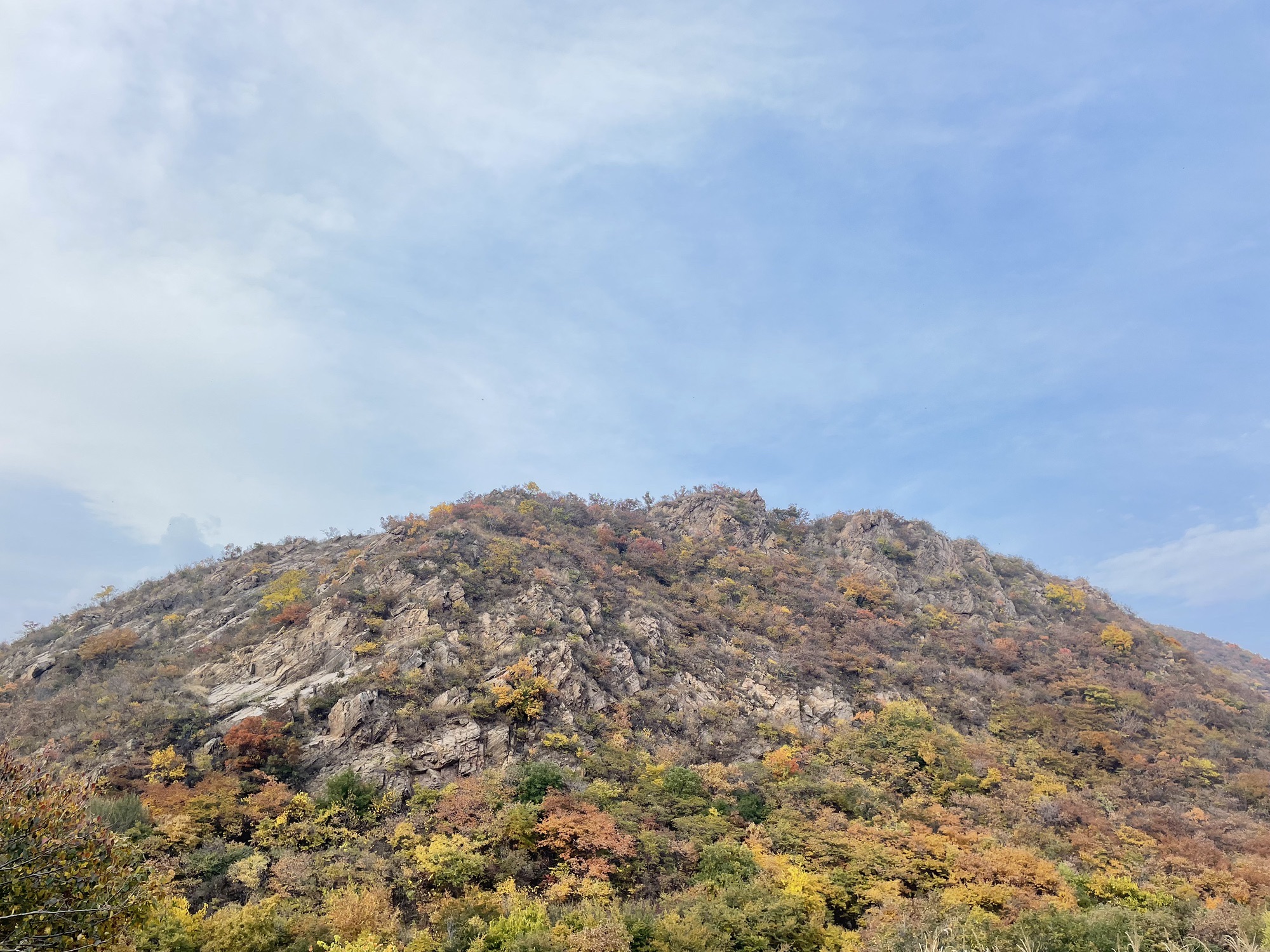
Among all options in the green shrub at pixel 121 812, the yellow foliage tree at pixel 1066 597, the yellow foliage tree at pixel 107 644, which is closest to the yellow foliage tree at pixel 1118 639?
the yellow foliage tree at pixel 1066 597

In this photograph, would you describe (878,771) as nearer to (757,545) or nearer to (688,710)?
(688,710)

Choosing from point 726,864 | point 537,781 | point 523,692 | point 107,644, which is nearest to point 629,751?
point 523,692

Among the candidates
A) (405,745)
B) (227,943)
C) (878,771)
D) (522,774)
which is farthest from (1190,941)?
(405,745)

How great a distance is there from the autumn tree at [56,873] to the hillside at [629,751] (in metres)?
3.98

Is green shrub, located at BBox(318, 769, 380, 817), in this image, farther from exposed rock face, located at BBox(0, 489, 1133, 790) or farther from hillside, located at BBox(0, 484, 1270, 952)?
exposed rock face, located at BBox(0, 489, 1133, 790)

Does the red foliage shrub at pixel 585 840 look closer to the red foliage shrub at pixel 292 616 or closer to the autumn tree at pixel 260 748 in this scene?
the autumn tree at pixel 260 748

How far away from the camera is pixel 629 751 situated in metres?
27.2

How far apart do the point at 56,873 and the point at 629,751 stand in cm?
2056

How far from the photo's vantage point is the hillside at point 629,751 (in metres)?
17.2

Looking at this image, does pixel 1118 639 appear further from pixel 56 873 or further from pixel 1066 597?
pixel 56 873

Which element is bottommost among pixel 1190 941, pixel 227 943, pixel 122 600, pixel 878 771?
pixel 1190 941

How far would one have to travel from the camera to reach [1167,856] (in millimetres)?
21281

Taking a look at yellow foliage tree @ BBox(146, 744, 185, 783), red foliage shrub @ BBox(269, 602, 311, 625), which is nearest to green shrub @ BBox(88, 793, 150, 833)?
yellow foliage tree @ BBox(146, 744, 185, 783)

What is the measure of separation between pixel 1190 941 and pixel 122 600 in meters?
53.5
